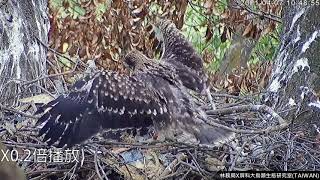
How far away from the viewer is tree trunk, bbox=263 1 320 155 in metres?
1.70

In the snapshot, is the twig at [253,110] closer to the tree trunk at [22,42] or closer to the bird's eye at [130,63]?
the bird's eye at [130,63]

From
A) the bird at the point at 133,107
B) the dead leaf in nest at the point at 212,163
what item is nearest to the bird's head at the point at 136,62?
Answer: the bird at the point at 133,107

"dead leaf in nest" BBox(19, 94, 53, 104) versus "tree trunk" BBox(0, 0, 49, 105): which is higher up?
"tree trunk" BBox(0, 0, 49, 105)

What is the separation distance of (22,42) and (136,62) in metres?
0.34

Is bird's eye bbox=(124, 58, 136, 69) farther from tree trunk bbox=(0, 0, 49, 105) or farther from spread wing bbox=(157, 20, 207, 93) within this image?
tree trunk bbox=(0, 0, 49, 105)

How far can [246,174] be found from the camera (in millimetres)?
1594

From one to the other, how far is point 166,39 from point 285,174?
45 centimetres

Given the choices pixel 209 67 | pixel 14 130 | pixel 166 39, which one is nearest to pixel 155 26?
pixel 166 39

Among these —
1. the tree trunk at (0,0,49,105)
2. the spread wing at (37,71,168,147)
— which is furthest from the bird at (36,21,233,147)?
the tree trunk at (0,0,49,105)

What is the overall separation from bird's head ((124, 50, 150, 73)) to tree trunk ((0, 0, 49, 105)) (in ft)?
0.77

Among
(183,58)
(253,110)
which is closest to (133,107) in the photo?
(183,58)

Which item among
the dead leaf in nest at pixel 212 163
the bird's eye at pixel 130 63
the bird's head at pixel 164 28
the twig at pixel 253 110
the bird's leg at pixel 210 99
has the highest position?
the bird's head at pixel 164 28

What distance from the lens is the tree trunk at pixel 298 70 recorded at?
1.70 m

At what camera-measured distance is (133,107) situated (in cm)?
161
